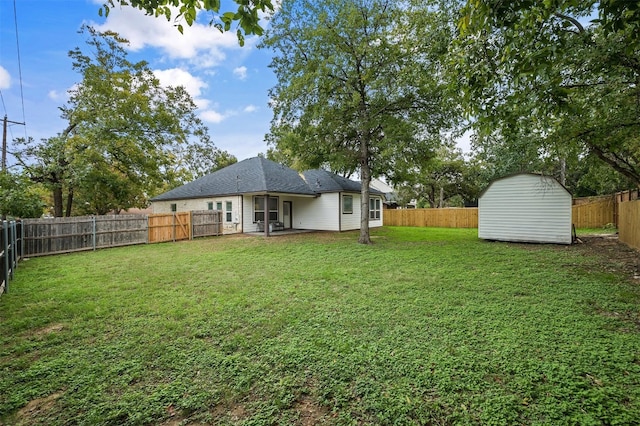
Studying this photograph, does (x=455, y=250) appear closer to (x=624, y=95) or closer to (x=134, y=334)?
(x=624, y=95)

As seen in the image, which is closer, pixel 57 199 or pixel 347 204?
pixel 57 199

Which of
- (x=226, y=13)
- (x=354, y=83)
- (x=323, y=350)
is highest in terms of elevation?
(x=354, y=83)

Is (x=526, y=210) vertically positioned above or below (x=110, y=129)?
below

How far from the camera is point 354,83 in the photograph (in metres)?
11.0

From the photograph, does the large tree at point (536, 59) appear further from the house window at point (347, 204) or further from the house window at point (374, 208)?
the house window at point (374, 208)

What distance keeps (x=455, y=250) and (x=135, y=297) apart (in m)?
9.02

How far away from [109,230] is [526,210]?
16.2 meters

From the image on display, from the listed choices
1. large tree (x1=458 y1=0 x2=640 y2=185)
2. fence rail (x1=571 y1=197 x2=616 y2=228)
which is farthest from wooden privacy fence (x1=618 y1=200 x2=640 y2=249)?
fence rail (x1=571 y1=197 x2=616 y2=228)

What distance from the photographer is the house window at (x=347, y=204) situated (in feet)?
58.3

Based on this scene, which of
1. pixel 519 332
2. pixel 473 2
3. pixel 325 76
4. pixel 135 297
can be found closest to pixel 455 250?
pixel 519 332

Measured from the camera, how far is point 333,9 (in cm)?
1027

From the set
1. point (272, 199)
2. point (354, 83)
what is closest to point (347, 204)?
point (272, 199)

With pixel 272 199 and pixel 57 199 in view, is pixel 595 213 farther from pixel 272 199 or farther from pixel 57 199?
pixel 57 199

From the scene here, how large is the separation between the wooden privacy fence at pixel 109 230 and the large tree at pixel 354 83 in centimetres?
622
